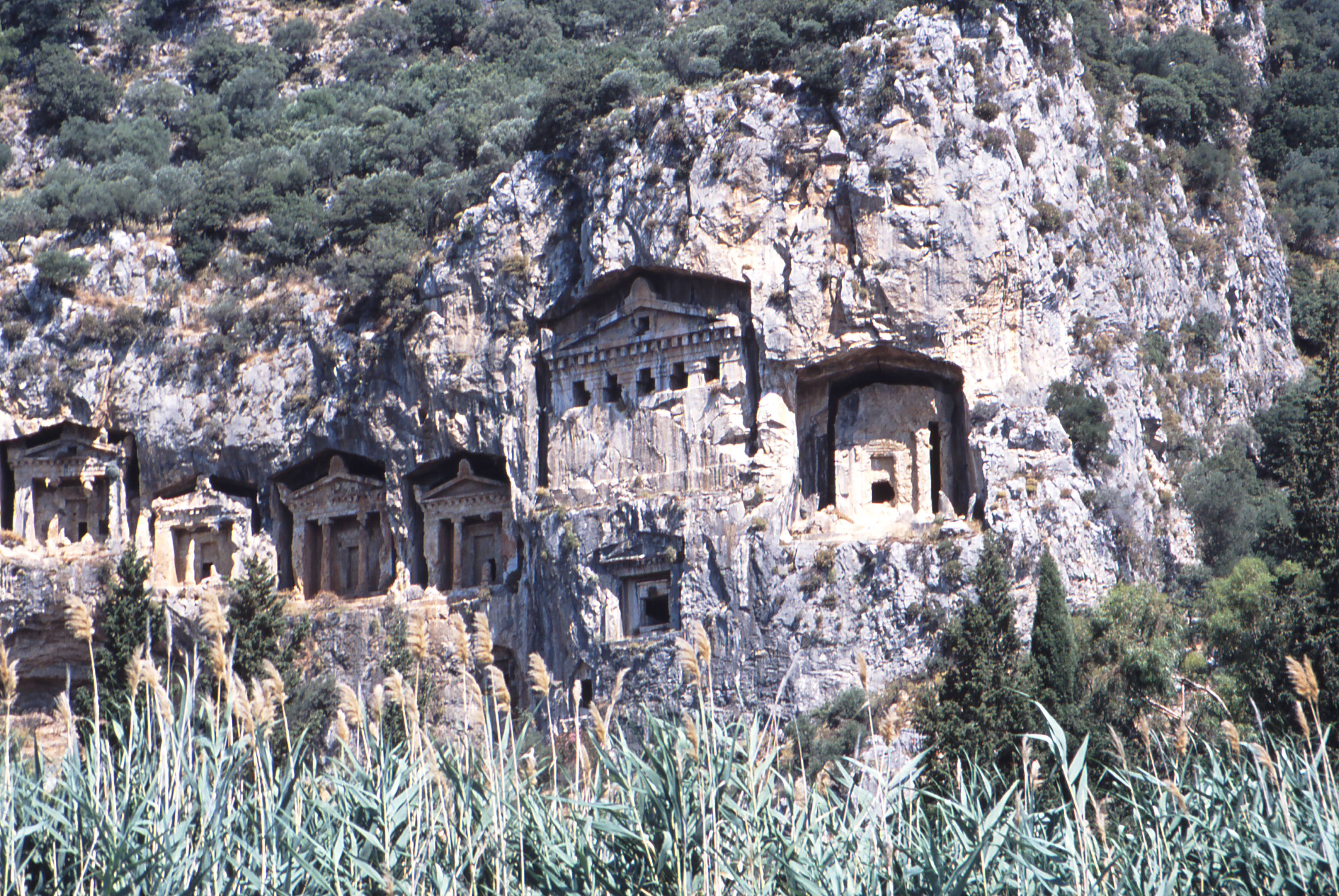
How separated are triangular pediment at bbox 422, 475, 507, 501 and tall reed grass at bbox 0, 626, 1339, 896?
1077 inches

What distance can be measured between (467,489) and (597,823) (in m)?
30.4

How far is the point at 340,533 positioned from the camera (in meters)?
52.7

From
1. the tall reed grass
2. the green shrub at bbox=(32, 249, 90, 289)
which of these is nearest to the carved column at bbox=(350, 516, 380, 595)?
the green shrub at bbox=(32, 249, 90, 289)

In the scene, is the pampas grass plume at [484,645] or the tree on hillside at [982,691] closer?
the pampas grass plume at [484,645]

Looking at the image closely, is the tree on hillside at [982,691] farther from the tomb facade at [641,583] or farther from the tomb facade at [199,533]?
the tomb facade at [199,533]

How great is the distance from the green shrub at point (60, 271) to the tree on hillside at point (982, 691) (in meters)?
34.2

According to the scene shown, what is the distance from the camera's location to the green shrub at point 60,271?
56000mm

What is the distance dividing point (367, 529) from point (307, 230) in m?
12.1

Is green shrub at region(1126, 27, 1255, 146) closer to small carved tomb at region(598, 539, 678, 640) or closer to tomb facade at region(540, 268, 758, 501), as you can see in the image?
tomb facade at region(540, 268, 758, 501)

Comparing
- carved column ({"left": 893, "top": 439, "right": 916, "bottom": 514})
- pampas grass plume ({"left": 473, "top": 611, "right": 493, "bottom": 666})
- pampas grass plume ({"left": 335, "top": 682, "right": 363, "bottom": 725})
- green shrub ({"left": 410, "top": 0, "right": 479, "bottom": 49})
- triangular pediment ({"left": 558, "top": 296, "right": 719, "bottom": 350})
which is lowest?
pampas grass plume ({"left": 335, "top": 682, "right": 363, "bottom": 725})

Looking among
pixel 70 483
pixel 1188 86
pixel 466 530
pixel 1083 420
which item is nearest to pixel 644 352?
pixel 466 530

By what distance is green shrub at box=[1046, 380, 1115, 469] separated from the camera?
1741 inches

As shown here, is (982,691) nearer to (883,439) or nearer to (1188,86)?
(883,439)

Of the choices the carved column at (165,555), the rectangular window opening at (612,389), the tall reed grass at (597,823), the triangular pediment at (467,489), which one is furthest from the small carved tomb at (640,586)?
the tall reed grass at (597,823)
